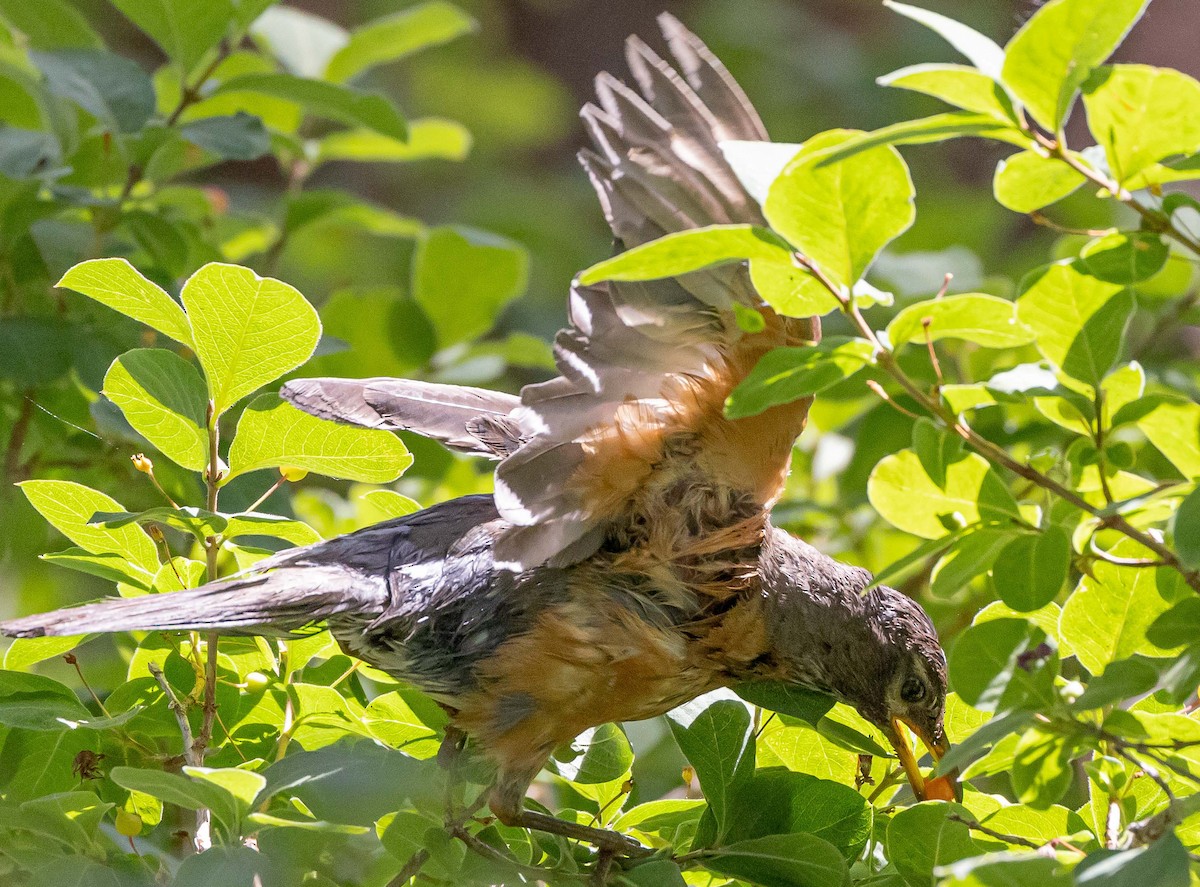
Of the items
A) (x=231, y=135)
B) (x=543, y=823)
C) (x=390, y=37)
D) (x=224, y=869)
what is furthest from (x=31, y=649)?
(x=390, y=37)

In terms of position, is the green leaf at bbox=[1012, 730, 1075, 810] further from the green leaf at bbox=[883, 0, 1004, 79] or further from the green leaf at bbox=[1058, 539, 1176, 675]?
the green leaf at bbox=[883, 0, 1004, 79]

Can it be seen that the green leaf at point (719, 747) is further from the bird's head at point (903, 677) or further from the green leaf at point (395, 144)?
the green leaf at point (395, 144)

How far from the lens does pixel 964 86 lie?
47.0 inches

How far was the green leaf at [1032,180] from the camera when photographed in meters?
1.28

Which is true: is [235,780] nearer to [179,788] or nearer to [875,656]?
[179,788]

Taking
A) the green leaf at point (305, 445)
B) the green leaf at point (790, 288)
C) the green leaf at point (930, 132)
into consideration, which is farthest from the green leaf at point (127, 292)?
the green leaf at point (930, 132)

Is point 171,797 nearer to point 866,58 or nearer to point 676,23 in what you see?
point 676,23

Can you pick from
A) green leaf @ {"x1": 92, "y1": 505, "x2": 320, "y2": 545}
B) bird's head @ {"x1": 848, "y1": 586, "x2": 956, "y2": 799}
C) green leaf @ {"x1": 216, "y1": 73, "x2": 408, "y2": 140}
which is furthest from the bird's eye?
green leaf @ {"x1": 216, "y1": 73, "x2": 408, "y2": 140}

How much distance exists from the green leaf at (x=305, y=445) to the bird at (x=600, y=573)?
0.15m

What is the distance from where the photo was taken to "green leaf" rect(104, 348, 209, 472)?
1.73 meters

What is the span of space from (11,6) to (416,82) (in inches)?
198

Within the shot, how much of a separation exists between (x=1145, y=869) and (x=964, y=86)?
74 centimetres

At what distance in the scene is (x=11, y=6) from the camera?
273 cm

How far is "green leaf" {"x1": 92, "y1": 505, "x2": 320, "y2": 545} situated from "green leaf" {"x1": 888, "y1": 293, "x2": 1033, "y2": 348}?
2.80ft
